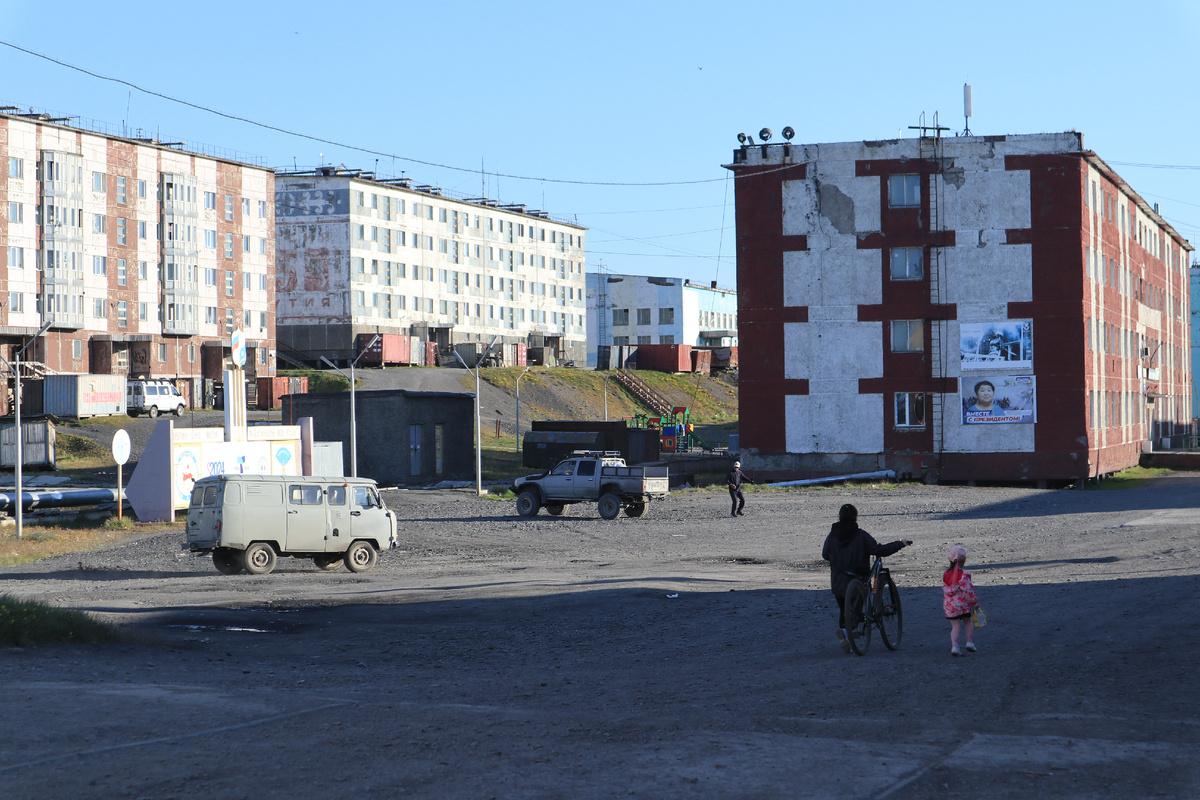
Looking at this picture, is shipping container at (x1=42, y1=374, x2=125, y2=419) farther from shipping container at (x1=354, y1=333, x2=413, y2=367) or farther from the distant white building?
the distant white building

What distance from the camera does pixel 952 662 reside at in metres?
13.4

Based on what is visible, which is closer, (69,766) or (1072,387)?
(69,766)

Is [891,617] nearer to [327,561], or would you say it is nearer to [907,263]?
[327,561]

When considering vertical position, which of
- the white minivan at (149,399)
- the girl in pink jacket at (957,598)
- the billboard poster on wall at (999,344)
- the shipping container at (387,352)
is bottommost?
the girl in pink jacket at (957,598)

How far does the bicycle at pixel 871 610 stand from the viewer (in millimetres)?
13961

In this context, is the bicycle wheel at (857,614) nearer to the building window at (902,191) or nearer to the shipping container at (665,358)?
the building window at (902,191)

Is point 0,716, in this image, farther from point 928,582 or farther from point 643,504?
point 643,504

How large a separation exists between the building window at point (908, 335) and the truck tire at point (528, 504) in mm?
22017

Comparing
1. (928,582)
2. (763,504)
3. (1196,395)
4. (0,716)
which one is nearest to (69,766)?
(0,716)

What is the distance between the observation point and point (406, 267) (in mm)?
118000

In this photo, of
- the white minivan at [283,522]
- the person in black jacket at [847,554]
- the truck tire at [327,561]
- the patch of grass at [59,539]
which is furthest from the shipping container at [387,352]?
the person in black jacket at [847,554]

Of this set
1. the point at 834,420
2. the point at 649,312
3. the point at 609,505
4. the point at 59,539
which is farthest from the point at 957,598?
the point at 649,312

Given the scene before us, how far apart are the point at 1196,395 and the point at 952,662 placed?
362 ft

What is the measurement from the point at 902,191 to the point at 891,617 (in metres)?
42.4
